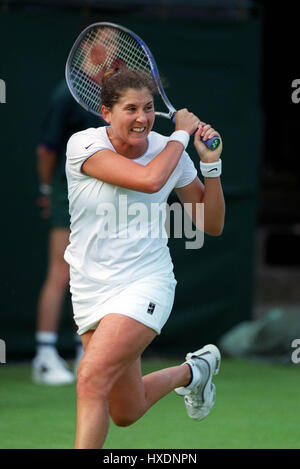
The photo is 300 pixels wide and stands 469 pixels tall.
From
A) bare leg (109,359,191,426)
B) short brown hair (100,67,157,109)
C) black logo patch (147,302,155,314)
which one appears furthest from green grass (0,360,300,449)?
short brown hair (100,67,157,109)

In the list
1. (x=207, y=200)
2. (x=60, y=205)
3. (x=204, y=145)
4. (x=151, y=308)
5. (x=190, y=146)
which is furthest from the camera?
(x=190, y=146)

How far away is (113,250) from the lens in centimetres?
396

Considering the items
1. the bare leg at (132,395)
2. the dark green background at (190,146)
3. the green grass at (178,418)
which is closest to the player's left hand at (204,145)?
the bare leg at (132,395)

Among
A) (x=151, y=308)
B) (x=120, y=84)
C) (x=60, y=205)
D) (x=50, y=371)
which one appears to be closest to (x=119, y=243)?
(x=151, y=308)

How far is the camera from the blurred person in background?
251 inches

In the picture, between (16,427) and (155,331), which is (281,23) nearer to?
(16,427)

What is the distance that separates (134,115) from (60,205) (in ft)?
8.35

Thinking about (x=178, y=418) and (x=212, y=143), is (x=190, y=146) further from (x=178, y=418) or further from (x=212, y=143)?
(x=212, y=143)

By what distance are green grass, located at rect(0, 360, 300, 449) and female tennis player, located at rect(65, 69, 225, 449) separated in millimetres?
949

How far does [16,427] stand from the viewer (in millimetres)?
5281

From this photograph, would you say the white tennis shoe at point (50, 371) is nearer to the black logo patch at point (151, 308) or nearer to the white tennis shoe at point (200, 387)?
the white tennis shoe at point (200, 387)

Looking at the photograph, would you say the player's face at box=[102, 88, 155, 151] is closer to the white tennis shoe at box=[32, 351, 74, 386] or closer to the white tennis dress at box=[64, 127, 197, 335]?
the white tennis dress at box=[64, 127, 197, 335]

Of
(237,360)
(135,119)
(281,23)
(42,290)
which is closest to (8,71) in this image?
(42,290)
